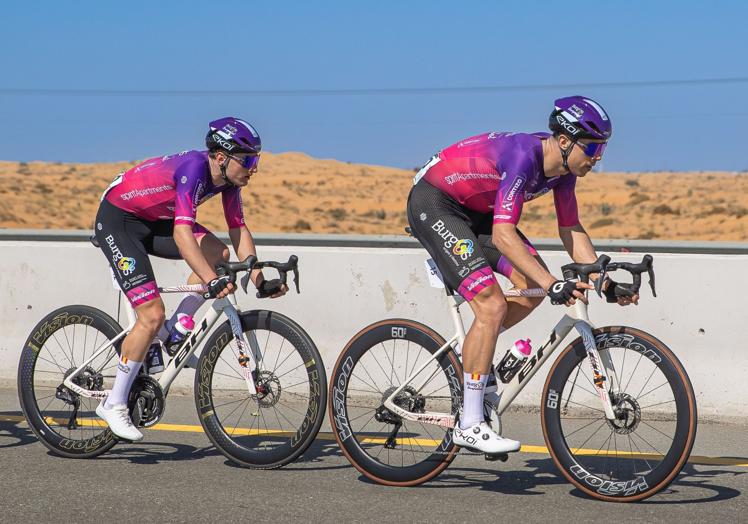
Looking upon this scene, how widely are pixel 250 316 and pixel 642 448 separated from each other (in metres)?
2.32

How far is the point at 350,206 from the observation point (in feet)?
193

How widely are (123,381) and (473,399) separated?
6.70 feet

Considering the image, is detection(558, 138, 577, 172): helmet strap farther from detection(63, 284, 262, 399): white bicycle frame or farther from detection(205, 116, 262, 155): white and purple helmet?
detection(63, 284, 262, 399): white bicycle frame

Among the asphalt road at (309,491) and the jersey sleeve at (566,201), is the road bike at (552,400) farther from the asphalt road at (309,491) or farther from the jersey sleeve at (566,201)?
the jersey sleeve at (566,201)

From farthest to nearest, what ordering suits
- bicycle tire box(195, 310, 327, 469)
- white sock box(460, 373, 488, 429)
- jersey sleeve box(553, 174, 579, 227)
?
bicycle tire box(195, 310, 327, 469) → jersey sleeve box(553, 174, 579, 227) → white sock box(460, 373, 488, 429)

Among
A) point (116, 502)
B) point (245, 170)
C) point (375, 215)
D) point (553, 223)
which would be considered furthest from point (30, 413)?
point (375, 215)

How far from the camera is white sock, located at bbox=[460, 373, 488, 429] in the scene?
20.2 feet

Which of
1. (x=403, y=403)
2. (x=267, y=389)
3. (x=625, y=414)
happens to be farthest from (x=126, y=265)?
(x=625, y=414)

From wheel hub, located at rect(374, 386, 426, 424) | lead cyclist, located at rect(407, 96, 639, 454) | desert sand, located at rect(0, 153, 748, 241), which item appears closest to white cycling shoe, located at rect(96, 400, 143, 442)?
wheel hub, located at rect(374, 386, 426, 424)

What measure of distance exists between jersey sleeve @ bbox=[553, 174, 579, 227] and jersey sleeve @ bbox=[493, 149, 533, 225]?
15.9 inches

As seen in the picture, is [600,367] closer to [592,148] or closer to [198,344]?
[592,148]

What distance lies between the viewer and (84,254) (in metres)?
9.70

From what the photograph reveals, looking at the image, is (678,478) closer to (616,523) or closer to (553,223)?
(616,523)

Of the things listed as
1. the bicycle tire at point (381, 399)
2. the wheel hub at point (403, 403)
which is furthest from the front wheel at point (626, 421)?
the wheel hub at point (403, 403)
